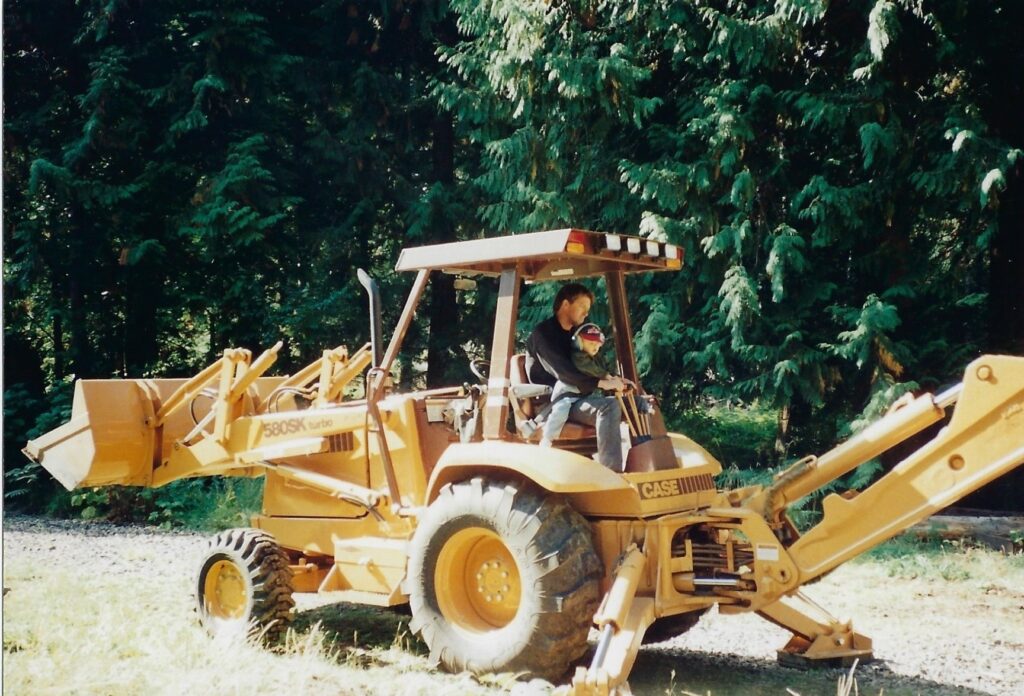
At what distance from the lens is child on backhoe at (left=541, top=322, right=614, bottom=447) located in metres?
5.16

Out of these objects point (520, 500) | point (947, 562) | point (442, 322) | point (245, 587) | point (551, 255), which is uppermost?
point (442, 322)

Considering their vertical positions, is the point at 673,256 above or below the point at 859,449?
above

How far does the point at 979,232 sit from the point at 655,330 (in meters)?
2.99

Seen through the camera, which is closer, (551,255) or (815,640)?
(551,255)

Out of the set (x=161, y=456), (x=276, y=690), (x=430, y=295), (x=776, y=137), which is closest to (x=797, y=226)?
(x=776, y=137)

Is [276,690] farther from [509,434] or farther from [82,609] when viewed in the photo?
[82,609]

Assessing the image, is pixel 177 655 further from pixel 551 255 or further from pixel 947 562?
pixel 947 562

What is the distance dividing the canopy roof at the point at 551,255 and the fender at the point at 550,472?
933 millimetres

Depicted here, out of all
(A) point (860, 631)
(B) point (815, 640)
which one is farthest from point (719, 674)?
(A) point (860, 631)

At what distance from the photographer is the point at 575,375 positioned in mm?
5242

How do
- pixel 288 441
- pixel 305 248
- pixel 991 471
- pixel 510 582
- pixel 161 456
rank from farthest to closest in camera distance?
1. pixel 305 248
2. pixel 161 456
3. pixel 288 441
4. pixel 510 582
5. pixel 991 471

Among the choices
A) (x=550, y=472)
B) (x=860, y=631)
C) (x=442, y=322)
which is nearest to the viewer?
(x=550, y=472)

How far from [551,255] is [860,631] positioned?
10.9 feet

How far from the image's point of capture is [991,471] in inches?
184
